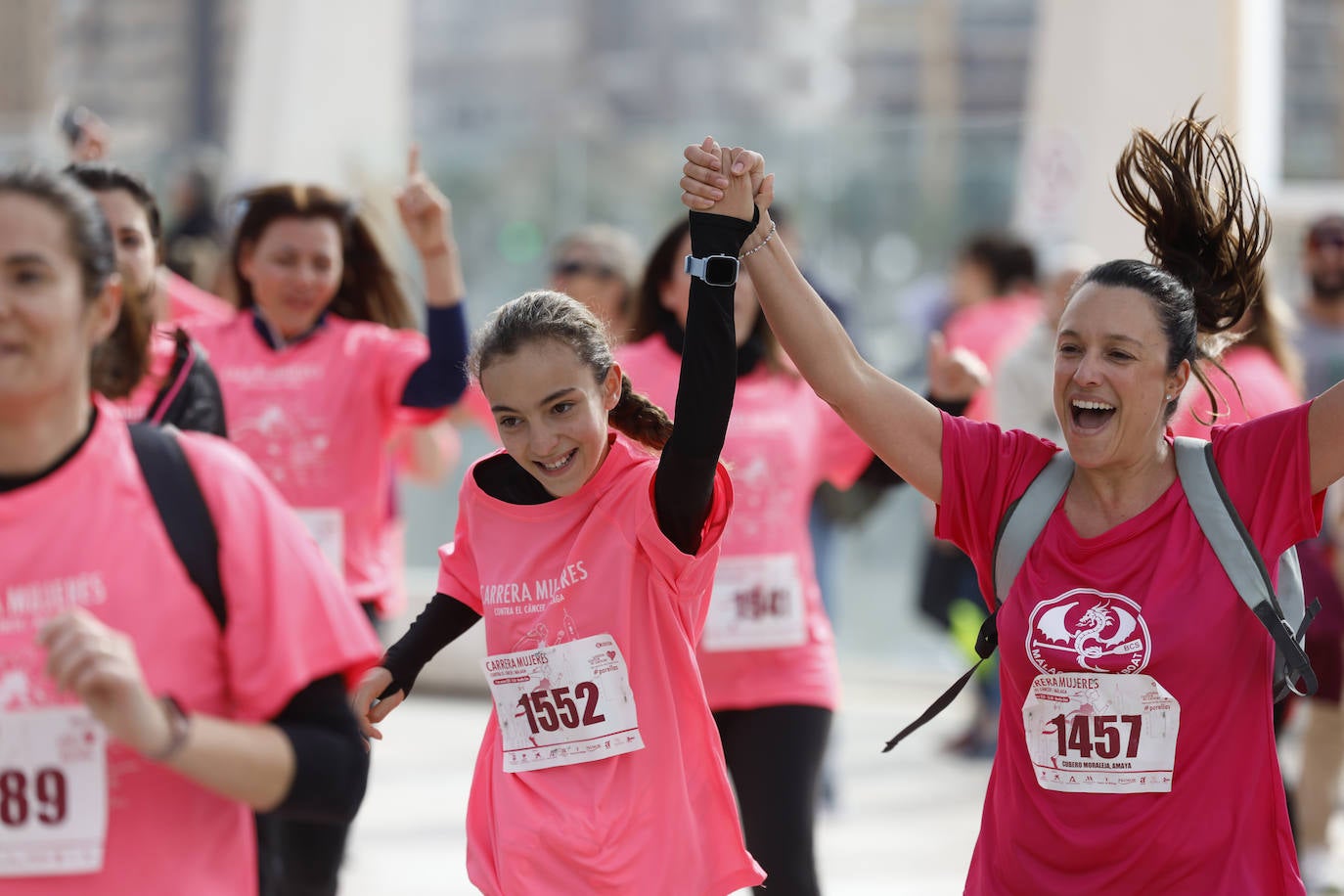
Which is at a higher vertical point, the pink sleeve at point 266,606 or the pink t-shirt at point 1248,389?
the pink t-shirt at point 1248,389

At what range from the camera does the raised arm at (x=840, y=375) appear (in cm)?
317

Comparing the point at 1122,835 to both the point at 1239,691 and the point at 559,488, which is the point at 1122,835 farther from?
the point at 559,488

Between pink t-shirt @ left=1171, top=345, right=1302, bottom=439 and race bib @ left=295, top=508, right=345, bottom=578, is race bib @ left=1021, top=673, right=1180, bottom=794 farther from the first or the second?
race bib @ left=295, top=508, right=345, bottom=578

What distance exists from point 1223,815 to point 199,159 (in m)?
12.8

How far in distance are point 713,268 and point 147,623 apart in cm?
114

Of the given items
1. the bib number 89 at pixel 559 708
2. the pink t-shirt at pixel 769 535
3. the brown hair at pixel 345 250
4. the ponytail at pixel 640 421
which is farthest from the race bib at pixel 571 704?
the brown hair at pixel 345 250

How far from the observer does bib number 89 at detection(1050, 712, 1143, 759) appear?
2973 mm

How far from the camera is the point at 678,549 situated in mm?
3145

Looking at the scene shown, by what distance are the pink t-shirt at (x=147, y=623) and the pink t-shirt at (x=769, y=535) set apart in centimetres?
228

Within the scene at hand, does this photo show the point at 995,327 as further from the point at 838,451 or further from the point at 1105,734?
the point at 1105,734

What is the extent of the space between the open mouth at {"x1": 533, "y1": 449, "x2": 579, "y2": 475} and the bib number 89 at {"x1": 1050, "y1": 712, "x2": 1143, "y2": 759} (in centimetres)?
91

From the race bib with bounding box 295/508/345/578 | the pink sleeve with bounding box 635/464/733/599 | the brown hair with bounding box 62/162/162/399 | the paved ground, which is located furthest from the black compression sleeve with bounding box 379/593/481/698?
the paved ground

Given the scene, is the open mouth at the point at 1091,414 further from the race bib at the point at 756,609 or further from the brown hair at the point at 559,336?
the race bib at the point at 756,609

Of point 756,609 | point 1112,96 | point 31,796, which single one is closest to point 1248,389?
point 756,609
